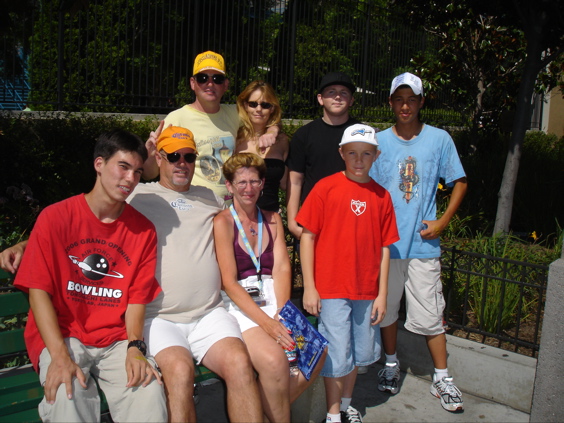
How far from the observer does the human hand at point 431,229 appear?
3.80 metres

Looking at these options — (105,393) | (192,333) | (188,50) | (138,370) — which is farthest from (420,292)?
(188,50)

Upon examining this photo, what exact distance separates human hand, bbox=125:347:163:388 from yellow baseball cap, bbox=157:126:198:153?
3.74 ft

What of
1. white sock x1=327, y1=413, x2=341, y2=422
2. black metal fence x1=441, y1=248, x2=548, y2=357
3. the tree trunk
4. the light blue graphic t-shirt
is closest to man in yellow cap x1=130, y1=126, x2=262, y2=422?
white sock x1=327, y1=413, x2=341, y2=422

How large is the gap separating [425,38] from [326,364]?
42.2 ft

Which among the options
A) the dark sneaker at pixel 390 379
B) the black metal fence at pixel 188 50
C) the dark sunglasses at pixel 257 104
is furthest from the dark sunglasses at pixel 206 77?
the dark sneaker at pixel 390 379

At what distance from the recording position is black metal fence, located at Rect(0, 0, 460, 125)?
694 cm

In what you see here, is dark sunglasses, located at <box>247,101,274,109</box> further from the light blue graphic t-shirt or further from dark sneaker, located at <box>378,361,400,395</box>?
dark sneaker, located at <box>378,361,400,395</box>

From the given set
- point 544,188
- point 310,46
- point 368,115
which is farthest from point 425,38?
point 544,188

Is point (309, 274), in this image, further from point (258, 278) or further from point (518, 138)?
point (518, 138)

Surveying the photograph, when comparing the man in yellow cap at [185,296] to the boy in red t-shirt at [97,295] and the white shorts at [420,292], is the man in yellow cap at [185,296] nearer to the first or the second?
the boy in red t-shirt at [97,295]

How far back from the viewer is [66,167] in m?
6.06

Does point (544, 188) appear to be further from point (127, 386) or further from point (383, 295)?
point (127, 386)

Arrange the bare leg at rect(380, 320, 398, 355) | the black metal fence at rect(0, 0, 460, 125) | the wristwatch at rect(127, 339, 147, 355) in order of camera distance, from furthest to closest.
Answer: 1. the black metal fence at rect(0, 0, 460, 125)
2. the bare leg at rect(380, 320, 398, 355)
3. the wristwatch at rect(127, 339, 147, 355)

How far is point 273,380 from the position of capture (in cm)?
A: 298
